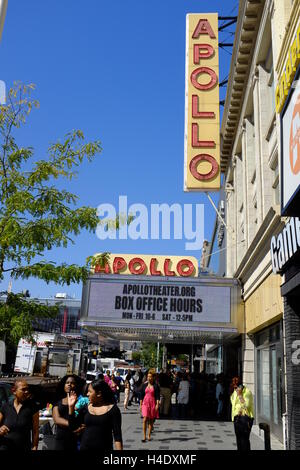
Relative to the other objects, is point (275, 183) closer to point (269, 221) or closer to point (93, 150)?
point (269, 221)

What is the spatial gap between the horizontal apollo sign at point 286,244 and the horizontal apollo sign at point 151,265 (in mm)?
9074

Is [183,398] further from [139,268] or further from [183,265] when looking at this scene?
[139,268]

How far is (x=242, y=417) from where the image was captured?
9109 mm

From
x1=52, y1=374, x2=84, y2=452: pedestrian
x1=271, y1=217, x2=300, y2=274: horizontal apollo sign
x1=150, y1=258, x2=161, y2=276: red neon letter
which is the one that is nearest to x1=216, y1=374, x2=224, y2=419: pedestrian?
x1=150, y1=258, x2=161, y2=276: red neon letter

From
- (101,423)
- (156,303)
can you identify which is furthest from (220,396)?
(101,423)

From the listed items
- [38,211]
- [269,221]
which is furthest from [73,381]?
[269,221]

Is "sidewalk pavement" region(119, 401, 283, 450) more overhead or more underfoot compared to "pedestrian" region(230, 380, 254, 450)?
more underfoot

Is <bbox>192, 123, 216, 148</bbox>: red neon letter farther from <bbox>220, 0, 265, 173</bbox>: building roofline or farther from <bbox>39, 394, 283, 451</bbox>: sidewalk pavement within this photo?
<bbox>39, 394, 283, 451</bbox>: sidewalk pavement

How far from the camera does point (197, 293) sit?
55.1 ft

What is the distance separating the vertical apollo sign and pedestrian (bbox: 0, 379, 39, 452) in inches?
570

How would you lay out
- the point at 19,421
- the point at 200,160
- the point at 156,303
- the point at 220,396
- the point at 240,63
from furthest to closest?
the point at 200,160 → the point at 220,396 → the point at 240,63 → the point at 156,303 → the point at 19,421

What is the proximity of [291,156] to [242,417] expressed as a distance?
5.46m

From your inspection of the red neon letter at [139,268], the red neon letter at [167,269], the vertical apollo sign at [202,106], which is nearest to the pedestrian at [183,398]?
the red neon letter at [167,269]

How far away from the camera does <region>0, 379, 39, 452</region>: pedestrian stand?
18.1 ft
